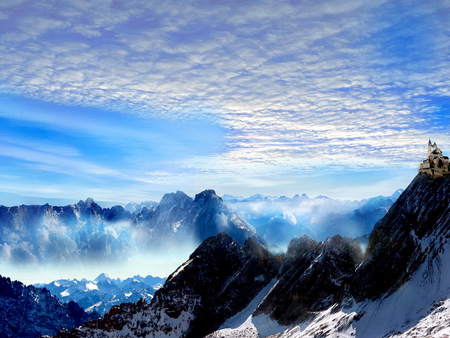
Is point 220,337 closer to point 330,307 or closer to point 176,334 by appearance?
point 176,334

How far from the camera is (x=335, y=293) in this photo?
129m

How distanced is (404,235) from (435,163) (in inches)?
928

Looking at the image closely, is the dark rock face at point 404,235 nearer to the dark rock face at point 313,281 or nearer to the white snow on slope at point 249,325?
the dark rock face at point 313,281

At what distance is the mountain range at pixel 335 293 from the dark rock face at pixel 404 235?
0.31m

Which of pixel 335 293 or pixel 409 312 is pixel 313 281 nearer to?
pixel 335 293

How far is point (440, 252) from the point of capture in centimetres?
9238

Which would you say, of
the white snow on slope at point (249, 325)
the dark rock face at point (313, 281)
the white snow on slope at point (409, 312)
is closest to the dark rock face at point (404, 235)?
the white snow on slope at point (409, 312)

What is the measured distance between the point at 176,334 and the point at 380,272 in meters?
107

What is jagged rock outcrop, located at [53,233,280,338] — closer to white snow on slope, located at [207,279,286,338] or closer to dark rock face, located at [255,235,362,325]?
white snow on slope, located at [207,279,286,338]

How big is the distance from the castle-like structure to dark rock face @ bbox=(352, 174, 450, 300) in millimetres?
1812

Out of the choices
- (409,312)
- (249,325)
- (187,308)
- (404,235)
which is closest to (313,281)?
(249,325)

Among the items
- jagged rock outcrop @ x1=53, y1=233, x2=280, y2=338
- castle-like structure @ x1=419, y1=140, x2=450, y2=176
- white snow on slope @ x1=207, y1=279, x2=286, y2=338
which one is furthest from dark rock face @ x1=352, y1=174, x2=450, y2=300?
jagged rock outcrop @ x1=53, y1=233, x2=280, y2=338

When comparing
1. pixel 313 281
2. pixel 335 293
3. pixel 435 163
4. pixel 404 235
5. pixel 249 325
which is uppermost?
pixel 435 163

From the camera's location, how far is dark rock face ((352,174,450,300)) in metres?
99.6
